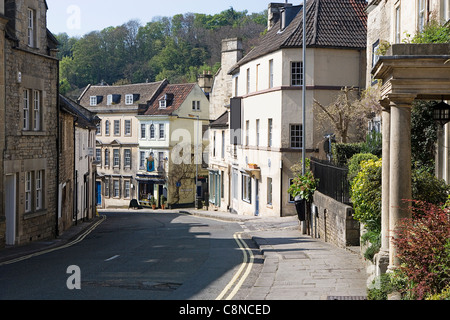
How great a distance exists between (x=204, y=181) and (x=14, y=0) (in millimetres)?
44261

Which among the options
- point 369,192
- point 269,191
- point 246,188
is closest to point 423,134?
point 369,192

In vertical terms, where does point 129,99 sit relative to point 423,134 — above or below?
above

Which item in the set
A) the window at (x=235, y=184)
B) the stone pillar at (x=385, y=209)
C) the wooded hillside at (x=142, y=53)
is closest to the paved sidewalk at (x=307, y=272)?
the stone pillar at (x=385, y=209)

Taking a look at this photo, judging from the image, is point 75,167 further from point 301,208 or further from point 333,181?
point 333,181

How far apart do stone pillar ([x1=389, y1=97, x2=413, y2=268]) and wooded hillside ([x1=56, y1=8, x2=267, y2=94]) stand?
79.0 m

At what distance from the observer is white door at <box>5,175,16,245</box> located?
21672mm

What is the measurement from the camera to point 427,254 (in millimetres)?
9227

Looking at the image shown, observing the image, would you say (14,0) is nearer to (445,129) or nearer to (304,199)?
(304,199)

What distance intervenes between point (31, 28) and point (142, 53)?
81037 mm

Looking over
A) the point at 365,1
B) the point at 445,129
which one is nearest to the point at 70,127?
the point at 365,1

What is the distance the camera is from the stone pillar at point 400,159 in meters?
10.5

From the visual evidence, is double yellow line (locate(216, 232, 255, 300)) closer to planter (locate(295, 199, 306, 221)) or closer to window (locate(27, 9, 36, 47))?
planter (locate(295, 199, 306, 221))

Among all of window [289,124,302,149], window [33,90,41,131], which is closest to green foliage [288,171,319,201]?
window [289,124,302,149]

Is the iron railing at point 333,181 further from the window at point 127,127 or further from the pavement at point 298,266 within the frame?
the window at point 127,127
